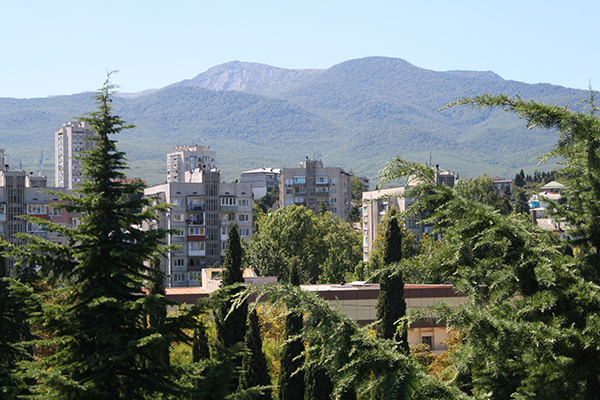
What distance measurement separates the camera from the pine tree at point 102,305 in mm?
9180

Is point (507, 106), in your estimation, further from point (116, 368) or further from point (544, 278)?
point (116, 368)

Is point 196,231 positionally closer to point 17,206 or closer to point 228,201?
point 228,201

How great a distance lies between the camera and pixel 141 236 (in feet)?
34.1

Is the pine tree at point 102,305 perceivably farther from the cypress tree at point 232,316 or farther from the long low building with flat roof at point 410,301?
the long low building with flat roof at point 410,301

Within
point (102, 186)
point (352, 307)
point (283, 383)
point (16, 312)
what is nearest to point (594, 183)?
point (102, 186)

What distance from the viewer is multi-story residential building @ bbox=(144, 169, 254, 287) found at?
6712 centimetres

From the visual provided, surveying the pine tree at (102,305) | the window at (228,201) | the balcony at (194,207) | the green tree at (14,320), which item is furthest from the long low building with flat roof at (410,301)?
the window at (228,201)

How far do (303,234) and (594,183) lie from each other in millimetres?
61564

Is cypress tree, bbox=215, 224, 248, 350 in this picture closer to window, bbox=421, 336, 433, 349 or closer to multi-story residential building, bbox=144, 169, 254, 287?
window, bbox=421, 336, 433, 349

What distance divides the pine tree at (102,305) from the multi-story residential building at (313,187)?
102m

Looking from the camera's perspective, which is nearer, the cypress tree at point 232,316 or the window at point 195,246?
the cypress tree at point 232,316

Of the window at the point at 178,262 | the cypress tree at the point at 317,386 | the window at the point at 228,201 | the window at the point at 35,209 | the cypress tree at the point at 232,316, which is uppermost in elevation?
the window at the point at 228,201

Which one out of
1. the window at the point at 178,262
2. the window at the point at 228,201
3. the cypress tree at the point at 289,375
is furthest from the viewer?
the window at the point at 228,201

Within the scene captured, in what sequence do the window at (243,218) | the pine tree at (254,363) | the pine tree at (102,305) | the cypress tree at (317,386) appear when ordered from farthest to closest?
the window at (243,218) → the pine tree at (254,363) → the cypress tree at (317,386) → the pine tree at (102,305)
